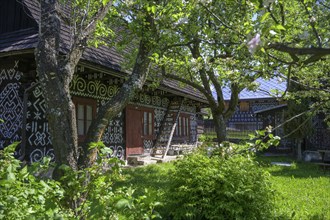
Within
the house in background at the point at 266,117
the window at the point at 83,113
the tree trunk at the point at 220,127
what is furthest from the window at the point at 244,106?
the window at the point at 83,113

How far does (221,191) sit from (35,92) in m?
6.23

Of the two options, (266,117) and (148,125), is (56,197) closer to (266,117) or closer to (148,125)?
(148,125)

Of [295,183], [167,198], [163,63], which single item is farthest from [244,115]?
[167,198]

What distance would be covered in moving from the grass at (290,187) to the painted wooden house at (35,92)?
188cm

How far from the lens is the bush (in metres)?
4.35

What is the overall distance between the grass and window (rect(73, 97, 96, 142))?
1.92 metres

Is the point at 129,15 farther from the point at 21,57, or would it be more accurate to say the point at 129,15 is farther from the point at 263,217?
the point at 263,217

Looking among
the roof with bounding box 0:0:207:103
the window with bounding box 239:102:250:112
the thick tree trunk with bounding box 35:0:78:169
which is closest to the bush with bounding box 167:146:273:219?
the thick tree trunk with bounding box 35:0:78:169

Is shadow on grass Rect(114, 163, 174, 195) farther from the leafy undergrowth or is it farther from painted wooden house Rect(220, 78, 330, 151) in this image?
painted wooden house Rect(220, 78, 330, 151)

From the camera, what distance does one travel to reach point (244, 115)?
28.2 meters

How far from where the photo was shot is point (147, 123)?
554 inches

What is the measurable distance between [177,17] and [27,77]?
172 inches

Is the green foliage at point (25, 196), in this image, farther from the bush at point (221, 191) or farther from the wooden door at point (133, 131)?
the wooden door at point (133, 131)

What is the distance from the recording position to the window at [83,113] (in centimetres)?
1017
